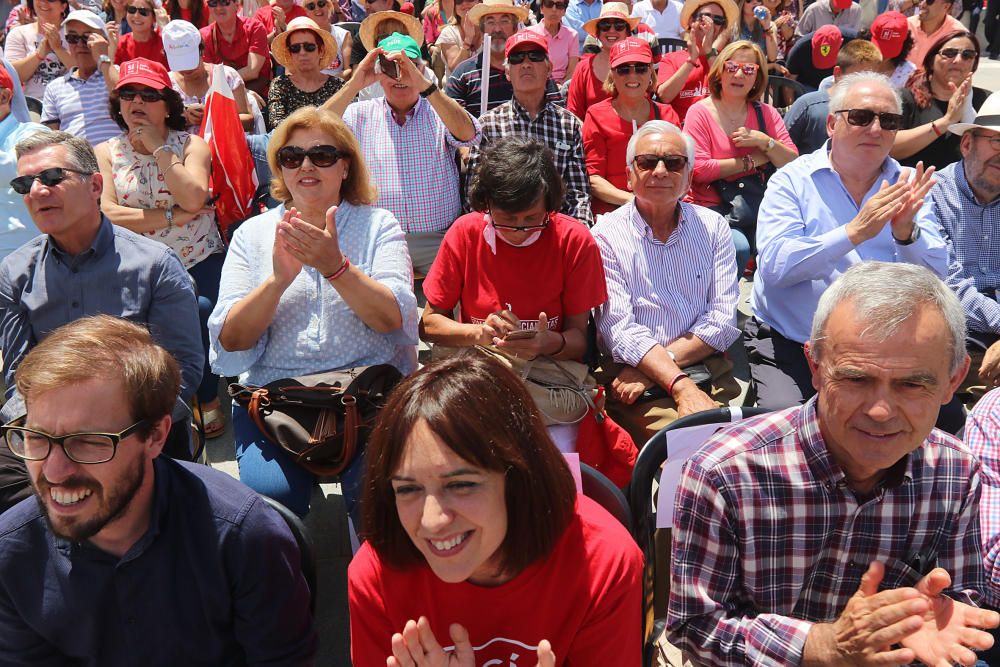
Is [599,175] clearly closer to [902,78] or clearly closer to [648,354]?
[648,354]

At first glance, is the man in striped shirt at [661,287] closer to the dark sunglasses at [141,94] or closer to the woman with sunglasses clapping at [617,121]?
the woman with sunglasses clapping at [617,121]

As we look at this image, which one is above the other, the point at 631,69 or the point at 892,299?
the point at 631,69

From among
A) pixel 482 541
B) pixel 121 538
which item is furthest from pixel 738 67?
pixel 121 538

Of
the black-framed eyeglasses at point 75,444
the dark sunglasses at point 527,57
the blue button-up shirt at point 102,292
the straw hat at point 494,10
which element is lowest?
the black-framed eyeglasses at point 75,444

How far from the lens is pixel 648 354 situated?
10.7ft

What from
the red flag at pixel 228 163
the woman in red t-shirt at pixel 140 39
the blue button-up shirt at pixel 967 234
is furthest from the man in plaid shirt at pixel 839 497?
the woman in red t-shirt at pixel 140 39

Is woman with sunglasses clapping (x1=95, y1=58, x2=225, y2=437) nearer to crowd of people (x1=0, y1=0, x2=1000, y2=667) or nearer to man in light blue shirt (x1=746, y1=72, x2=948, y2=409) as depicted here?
crowd of people (x1=0, y1=0, x2=1000, y2=667)

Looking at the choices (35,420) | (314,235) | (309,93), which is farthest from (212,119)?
(35,420)

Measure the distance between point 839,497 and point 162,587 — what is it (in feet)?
5.05

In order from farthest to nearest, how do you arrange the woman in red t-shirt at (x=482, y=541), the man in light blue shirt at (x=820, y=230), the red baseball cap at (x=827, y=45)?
the red baseball cap at (x=827, y=45) < the man in light blue shirt at (x=820, y=230) < the woman in red t-shirt at (x=482, y=541)

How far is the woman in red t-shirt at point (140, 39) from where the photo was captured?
255 inches

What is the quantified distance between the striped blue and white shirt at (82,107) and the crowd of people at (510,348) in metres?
0.02

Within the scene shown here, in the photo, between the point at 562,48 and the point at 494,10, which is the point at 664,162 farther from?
the point at 562,48

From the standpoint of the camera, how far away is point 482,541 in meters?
1.67
